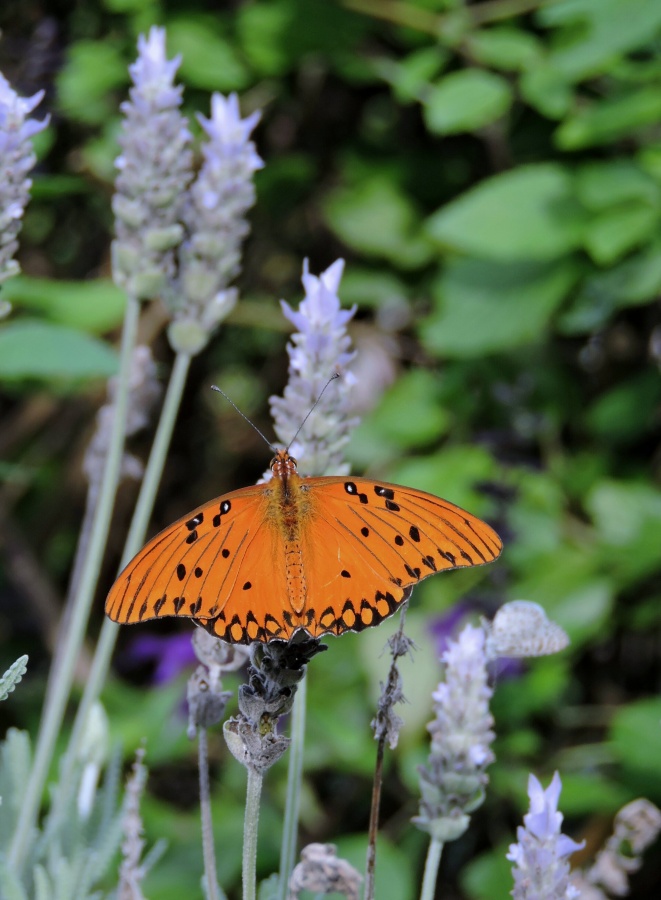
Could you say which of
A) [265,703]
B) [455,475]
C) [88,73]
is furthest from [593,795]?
[88,73]

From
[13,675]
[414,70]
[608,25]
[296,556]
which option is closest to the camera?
[13,675]

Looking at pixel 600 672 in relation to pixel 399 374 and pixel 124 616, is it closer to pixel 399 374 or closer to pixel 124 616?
pixel 399 374

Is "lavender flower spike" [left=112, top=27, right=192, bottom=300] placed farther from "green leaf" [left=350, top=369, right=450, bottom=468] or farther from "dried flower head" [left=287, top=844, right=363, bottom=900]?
"green leaf" [left=350, top=369, right=450, bottom=468]

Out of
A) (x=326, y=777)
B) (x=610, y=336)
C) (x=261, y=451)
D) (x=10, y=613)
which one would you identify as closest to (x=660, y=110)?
(x=610, y=336)

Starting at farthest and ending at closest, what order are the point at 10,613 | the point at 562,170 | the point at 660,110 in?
the point at 10,613, the point at 562,170, the point at 660,110

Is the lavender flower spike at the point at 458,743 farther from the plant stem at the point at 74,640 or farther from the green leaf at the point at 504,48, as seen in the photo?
the green leaf at the point at 504,48

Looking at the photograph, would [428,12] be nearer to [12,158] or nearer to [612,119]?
[612,119]
